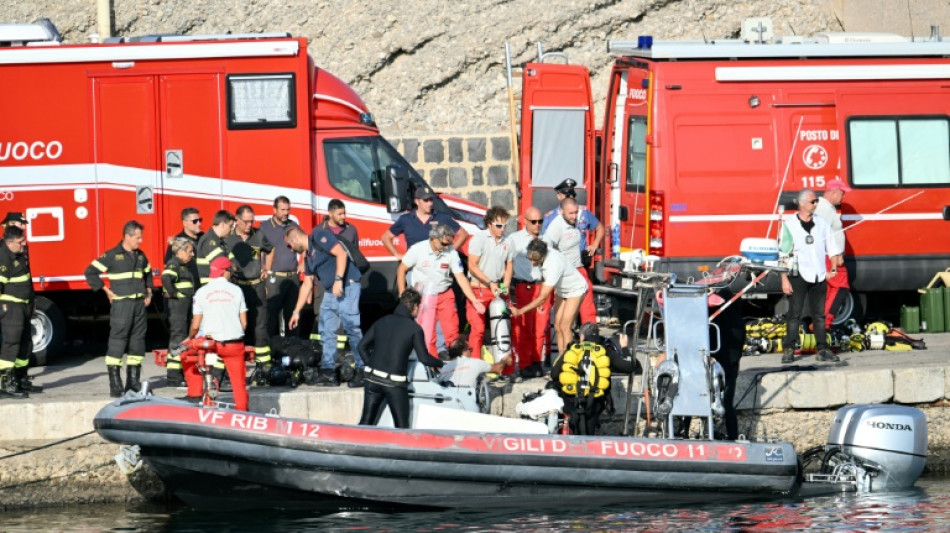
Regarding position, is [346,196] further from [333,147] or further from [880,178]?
[880,178]

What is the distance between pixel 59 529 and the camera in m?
12.2

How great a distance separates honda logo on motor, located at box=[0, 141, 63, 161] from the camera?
15.9m

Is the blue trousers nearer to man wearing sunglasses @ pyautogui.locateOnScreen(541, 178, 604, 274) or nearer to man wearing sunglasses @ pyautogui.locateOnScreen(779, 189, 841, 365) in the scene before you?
man wearing sunglasses @ pyautogui.locateOnScreen(541, 178, 604, 274)

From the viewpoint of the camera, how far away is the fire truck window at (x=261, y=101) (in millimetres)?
15977

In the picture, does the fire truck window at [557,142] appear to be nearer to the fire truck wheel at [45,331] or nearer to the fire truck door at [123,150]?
the fire truck door at [123,150]

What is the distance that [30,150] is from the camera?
1585 cm

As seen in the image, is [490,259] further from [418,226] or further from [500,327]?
[418,226]

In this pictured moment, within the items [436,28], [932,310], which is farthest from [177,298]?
[436,28]

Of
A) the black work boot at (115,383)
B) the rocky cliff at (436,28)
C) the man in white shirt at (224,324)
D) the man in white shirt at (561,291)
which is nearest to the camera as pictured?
the man in white shirt at (224,324)

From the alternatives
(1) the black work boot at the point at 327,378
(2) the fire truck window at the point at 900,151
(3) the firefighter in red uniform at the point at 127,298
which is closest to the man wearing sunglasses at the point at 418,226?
(1) the black work boot at the point at 327,378

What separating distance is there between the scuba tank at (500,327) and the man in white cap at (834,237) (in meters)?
3.23

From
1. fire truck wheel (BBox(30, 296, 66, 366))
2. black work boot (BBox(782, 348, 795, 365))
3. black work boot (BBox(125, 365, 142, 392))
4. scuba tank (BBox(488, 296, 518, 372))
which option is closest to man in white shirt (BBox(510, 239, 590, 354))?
→ scuba tank (BBox(488, 296, 518, 372))

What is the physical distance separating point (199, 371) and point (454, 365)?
6.70 ft

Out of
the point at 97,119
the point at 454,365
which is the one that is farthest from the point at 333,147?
the point at 454,365
